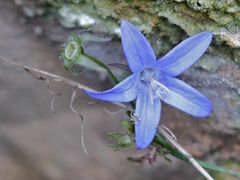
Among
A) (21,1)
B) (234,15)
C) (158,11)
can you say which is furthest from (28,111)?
(234,15)

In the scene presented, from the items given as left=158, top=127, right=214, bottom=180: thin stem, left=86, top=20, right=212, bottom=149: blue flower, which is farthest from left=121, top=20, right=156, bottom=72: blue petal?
left=158, top=127, right=214, bottom=180: thin stem

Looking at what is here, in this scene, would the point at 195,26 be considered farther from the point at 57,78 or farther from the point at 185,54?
the point at 57,78

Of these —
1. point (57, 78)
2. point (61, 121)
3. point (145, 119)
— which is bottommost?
point (61, 121)

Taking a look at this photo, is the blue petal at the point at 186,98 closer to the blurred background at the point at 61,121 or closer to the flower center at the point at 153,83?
the flower center at the point at 153,83

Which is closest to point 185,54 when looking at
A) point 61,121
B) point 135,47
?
point 135,47

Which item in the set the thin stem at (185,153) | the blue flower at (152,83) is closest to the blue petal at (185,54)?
the blue flower at (152,83)

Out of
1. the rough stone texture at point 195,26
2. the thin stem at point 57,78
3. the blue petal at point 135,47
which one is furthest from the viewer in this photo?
the thin stem at point 57,78

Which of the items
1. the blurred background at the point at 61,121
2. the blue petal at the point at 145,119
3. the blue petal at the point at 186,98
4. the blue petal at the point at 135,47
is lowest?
the blurred background at the point at 61,121
